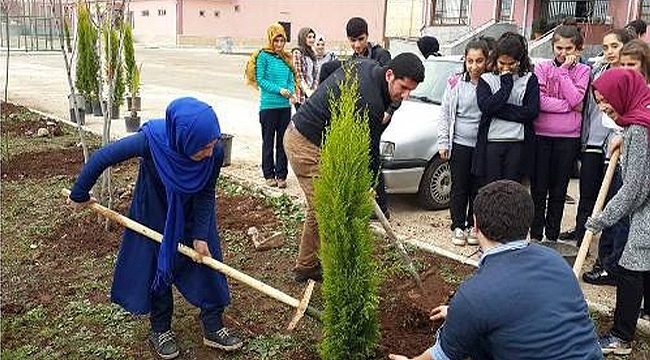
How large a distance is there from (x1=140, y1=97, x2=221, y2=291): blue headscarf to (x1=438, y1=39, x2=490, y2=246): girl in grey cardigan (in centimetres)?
247

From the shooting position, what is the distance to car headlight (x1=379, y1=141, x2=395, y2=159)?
19.2 ft

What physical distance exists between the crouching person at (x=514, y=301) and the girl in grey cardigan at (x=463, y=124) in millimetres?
2748

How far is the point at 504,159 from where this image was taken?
4.88 metres

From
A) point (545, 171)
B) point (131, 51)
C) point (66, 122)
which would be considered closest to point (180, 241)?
point (545, 171)

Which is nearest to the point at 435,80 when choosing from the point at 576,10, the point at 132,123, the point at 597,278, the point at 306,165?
the point at 597,278

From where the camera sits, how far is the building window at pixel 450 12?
27.0 meters

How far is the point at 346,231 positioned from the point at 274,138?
13.4 feet

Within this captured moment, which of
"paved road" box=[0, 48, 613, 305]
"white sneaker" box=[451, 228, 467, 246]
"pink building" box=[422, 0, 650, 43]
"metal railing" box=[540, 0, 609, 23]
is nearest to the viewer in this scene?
"white sneaker" box=[451, 228, 467, 246]

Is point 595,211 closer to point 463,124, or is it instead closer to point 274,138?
point 463,124

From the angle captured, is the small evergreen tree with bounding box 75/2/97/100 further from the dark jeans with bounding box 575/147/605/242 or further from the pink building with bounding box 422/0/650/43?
the pink building with bounding box 422/0/650/43

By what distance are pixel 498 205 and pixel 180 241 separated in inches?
70.1

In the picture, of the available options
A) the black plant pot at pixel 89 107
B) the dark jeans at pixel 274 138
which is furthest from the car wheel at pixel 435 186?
the black plant pot at pixel 89 107

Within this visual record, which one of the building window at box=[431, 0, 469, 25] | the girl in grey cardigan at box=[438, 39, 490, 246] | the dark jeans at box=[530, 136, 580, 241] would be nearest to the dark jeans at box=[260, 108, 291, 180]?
the girl in grey cardigan at box=[438, 39, 490, 246]

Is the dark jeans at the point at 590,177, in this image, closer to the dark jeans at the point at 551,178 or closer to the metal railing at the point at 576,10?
the dark jeans at the point at 551,178
